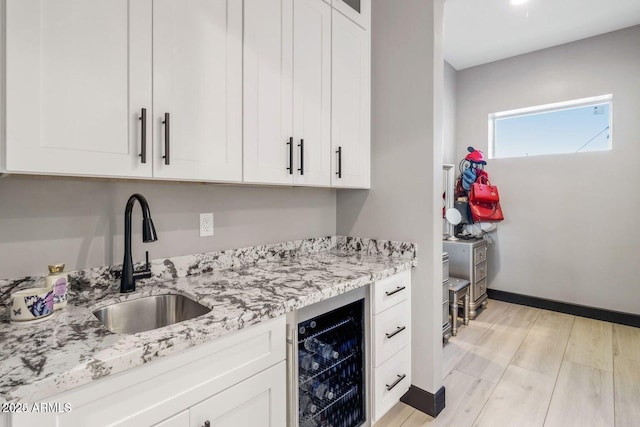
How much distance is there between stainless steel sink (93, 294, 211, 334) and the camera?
3.70ft

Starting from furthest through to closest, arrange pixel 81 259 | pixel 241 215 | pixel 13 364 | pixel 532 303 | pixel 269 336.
Result: pixel 532 303
pixel 241 215
pixel 81 259
pixel 269 336
pixel 13 364

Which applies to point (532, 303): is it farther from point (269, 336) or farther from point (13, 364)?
point (13, 364)

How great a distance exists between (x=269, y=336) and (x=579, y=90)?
156 inches

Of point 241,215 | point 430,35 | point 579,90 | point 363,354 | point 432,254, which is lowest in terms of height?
point 363,354

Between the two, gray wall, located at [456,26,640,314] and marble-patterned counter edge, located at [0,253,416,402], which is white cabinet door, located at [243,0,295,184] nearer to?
marble-patterned counter edge, located at [0,253,416,402]

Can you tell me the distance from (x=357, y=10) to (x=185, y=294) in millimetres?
1919

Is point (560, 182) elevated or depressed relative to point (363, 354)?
elevated

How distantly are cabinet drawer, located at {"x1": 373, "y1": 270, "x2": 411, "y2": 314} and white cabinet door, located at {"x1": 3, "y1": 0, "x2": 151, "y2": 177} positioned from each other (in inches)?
46.7

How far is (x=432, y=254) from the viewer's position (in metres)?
1.78

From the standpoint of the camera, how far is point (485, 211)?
351 cm

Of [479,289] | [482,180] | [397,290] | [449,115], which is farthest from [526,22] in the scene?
[397,290]

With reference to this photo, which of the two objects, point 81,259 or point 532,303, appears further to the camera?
point 532,303

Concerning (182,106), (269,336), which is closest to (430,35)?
(182,106)

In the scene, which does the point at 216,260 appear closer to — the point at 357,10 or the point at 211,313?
the point at 211,313
